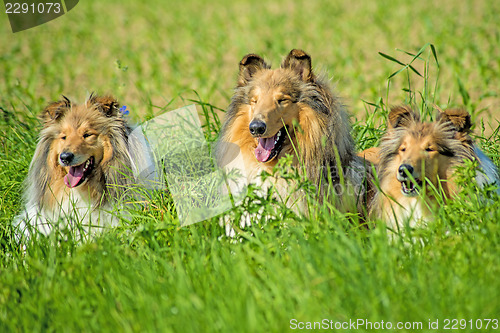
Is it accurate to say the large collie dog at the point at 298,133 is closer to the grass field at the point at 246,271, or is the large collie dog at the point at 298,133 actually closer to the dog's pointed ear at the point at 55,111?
the grass field at the point at 246,271

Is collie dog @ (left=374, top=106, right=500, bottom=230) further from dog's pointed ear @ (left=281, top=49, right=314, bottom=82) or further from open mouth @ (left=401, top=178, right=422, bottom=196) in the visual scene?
dog's pointed ear @ (left=281, top=49, right=314, bottom=82)

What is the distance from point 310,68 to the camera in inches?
178

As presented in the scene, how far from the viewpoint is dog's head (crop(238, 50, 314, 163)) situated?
14.2ft

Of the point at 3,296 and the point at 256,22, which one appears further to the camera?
the point at 256,22

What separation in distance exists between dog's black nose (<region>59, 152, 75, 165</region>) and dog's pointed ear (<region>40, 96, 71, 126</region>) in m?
0.47

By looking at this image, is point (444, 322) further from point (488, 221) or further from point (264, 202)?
point (264, 202)

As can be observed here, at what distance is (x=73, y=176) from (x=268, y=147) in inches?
64.9

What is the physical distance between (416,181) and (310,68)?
1.23 metres

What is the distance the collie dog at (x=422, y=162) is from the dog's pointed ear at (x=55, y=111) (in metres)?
2.73

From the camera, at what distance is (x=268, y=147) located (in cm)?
445

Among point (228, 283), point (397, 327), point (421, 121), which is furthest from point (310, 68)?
point (397, 327)

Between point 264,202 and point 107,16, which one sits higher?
point 107,16

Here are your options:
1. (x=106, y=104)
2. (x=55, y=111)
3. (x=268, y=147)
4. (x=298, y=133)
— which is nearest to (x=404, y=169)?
(x=298, y=133)

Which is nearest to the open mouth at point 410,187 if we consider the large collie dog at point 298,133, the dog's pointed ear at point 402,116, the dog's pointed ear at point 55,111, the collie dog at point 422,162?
the collie dog at point 422,162
